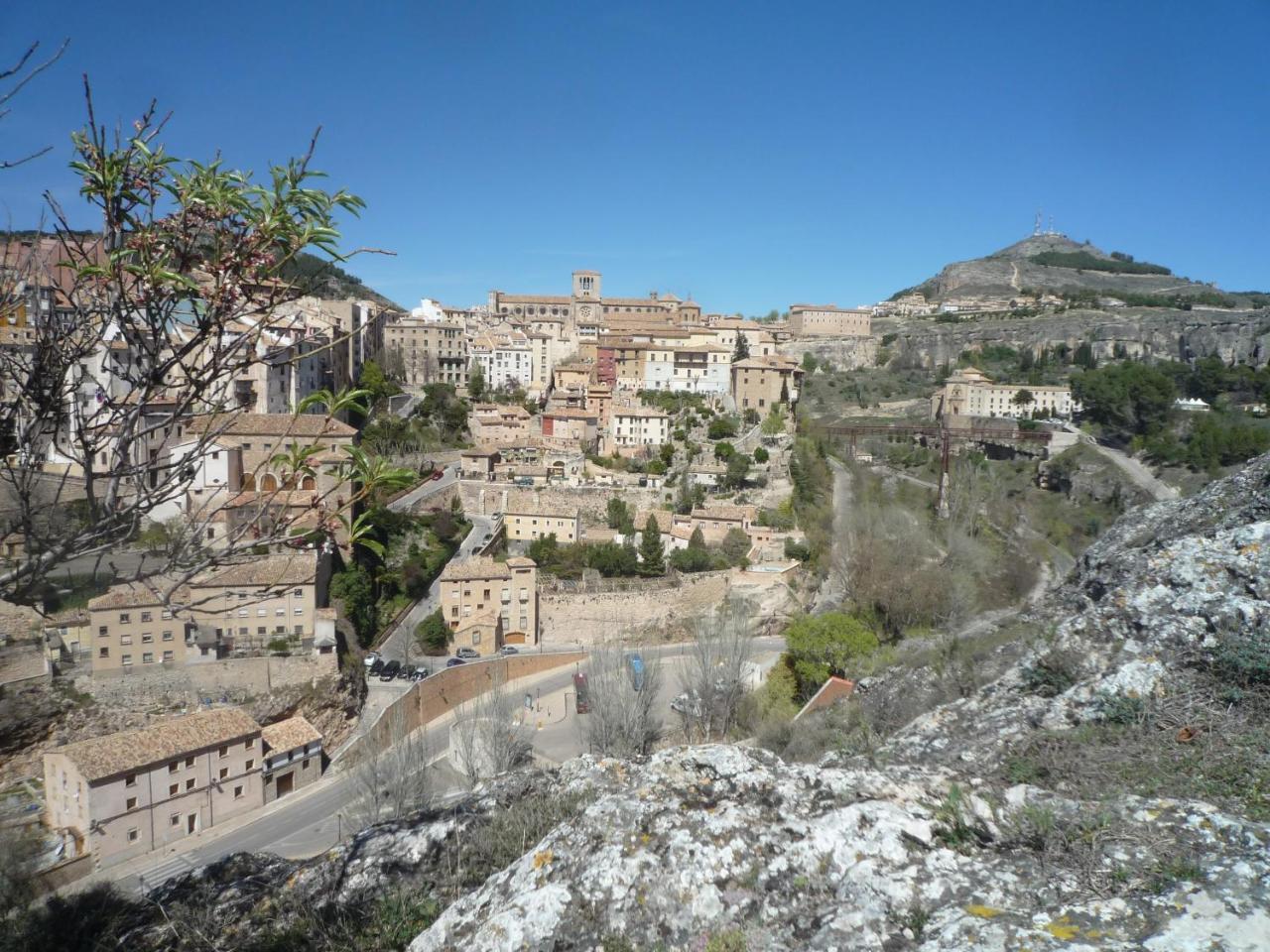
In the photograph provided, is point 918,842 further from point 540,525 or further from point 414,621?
point 540,525

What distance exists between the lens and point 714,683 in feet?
56.6

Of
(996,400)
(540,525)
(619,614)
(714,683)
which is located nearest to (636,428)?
(540,525)

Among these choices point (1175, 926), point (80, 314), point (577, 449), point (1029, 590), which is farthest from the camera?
point (577, 449)

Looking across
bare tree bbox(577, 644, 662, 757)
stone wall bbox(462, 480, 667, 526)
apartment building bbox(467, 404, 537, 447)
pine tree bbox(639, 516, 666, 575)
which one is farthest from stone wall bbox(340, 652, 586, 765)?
apartment building bbox(467, 404, 537, 447)

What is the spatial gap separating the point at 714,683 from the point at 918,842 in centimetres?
1528

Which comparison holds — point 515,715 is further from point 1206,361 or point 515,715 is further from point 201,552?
point 1206,361

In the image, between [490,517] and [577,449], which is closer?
[490,517]

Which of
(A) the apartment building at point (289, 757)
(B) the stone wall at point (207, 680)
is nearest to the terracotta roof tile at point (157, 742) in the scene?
(A) the apartment building at point (289, 757)

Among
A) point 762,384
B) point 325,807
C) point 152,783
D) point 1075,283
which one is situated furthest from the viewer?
point 1075,283

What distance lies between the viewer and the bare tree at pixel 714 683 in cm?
1666

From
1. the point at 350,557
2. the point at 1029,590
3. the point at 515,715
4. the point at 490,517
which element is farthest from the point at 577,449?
the point at 1029,590

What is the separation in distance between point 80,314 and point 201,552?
1012 mm

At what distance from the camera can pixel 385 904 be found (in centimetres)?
288

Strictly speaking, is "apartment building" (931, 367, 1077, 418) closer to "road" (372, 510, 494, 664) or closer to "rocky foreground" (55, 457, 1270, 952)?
"road" (372, 510, 494, 664)
